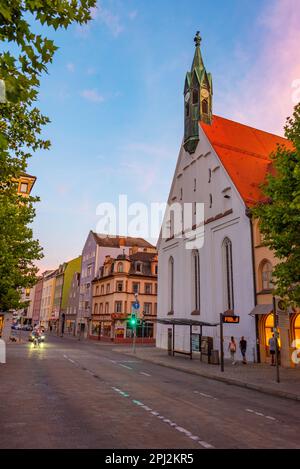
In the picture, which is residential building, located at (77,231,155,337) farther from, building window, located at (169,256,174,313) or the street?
the street

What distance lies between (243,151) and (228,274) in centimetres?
1190

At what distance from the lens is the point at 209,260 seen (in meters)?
30.3

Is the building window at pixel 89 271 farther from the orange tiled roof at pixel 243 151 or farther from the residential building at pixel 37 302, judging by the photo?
the residential building at pixel 37 302

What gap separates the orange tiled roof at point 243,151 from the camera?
29.0 meters

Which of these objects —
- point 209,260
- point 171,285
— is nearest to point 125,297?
point 171,285

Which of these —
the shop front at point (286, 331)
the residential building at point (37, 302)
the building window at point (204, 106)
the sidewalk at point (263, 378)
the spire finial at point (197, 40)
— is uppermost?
the spire finial at point (197, 40)

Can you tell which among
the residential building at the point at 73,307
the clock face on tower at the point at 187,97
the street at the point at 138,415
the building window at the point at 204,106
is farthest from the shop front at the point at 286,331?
the residential building at the point at 73,307

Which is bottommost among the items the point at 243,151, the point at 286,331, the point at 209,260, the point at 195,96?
the point at 286,331

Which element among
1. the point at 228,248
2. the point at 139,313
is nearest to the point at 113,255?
the point at 139,313

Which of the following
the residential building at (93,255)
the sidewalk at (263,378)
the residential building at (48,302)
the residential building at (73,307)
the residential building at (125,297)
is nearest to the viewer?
the sidewalk at (263,378)

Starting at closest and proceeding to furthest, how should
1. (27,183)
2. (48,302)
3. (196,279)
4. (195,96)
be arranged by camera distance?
(196,279)
(195,96)
(27,183)
(48,302)

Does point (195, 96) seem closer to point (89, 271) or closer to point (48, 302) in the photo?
point (89, 271)

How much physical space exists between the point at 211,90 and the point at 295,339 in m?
26.4

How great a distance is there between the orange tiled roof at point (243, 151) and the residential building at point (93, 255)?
87.8ft
